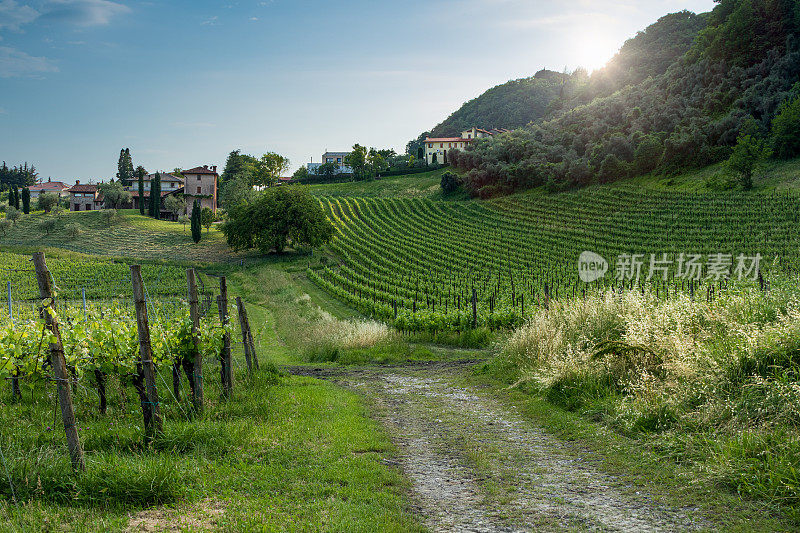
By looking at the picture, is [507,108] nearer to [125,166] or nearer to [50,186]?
[125,166]

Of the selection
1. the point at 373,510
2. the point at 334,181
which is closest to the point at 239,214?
the point at 373,510

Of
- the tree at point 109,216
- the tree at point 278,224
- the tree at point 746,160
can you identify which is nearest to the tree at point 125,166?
the tree at point 109,216

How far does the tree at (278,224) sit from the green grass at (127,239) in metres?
3.25

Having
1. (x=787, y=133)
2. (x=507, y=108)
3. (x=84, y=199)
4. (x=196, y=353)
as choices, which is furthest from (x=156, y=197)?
(x=507, y=108)

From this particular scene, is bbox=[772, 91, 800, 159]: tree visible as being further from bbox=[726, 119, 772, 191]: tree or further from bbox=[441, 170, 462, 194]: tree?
bbox=[441, 170, 462, 194]: tree

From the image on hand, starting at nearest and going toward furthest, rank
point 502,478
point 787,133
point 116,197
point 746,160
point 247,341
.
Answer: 1. point 502,478
2. point 247,341
3. point 746,160
4. point 787,133
5. point 116,197

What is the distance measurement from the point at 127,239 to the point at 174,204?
18.2 meters

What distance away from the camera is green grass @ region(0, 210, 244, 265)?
2333 inches

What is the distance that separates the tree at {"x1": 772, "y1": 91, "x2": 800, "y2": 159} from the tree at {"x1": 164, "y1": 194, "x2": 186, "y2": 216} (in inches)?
3027

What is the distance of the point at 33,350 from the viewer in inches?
326

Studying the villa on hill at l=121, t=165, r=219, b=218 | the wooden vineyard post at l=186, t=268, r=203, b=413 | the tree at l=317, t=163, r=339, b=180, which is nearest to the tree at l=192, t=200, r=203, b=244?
the villa on hill at l=121, t=165, r=219, b=218

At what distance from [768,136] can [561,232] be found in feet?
87.3

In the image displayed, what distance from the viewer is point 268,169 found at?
113 metres

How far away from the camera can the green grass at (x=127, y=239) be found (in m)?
59.2
